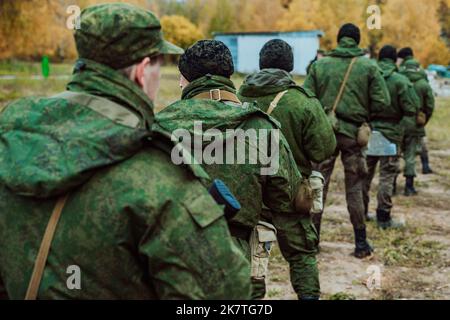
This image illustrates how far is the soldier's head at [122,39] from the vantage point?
Result: 204 centimetres

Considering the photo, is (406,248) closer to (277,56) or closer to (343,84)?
(343,84)

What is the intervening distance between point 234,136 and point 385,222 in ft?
16.8

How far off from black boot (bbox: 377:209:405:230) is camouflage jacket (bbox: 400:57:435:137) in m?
2.13

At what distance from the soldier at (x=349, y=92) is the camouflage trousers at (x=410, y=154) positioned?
3.34 metres

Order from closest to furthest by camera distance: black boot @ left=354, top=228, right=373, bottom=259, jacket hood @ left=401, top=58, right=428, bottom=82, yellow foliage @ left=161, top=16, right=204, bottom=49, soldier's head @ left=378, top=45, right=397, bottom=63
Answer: black boot @ left=354, top=228, right=373, bottom=259
soldier's head @ left=378, top=45, right=397, bottom=63
jacket hood @ left=401, top=58, right=428, bottom=82
yellow foliage @ left=161, top=16, right=204, bottom=49

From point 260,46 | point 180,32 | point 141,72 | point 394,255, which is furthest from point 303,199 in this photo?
point 180,32

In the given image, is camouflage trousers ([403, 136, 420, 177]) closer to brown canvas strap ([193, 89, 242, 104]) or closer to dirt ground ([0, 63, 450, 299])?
dirt ground ([0, 63, 450, 299])

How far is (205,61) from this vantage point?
11.5 ft

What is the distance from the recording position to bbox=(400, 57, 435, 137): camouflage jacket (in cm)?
963

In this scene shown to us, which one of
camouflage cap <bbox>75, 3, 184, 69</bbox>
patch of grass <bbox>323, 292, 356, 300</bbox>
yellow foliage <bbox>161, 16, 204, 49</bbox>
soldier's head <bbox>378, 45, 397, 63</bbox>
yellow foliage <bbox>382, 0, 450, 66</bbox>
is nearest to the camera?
camouflage cap <bbox>75, 3, 184, 69</bbox>

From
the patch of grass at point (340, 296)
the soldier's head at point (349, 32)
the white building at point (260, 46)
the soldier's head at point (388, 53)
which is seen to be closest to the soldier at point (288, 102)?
the patch of grass at point (340, 296)

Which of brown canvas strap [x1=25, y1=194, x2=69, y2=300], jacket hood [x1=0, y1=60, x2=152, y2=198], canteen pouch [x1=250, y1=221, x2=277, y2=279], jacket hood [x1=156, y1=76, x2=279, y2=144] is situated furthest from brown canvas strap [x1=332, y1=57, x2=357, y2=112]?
brown canvas strap [x1=25, y1=194, x2=69, y2=300]
